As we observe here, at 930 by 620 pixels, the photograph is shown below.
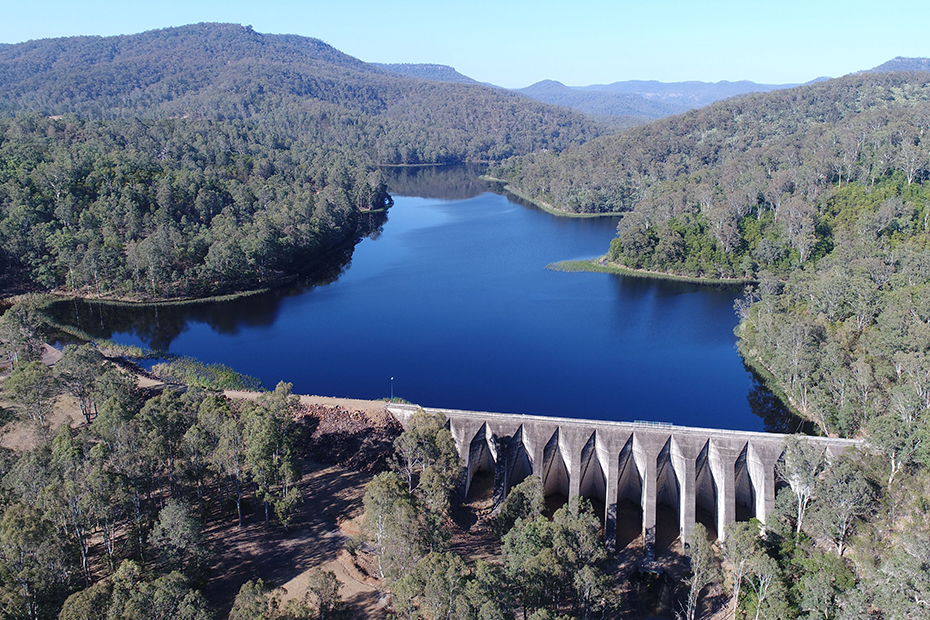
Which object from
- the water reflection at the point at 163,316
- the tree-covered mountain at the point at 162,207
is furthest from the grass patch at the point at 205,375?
the tree-covered mountain at the point at 162,207

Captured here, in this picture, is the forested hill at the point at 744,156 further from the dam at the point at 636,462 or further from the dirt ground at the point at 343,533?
the dirt ground at the point at 343,533

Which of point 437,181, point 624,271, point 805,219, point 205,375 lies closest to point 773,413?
point 624,271

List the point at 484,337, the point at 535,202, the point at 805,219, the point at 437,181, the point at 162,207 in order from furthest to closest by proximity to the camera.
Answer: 1. the point at 437,181
2. the point at 535,202
3. the point at 162,207
4. the point at 805,219
5. the point at 484,337

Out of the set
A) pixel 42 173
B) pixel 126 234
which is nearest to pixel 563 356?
pixel 126 234

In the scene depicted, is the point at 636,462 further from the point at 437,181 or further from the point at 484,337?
the point at 437,181

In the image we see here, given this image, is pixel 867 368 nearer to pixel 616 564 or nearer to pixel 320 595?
pixel 616 564

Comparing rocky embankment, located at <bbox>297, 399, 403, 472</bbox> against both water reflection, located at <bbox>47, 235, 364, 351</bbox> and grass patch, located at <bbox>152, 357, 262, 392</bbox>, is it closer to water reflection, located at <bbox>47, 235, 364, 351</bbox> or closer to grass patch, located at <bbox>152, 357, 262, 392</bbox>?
grass patch, located at <bbox>152, 357, 262, 392</bbox>

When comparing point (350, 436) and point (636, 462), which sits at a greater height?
point (350, 436)
